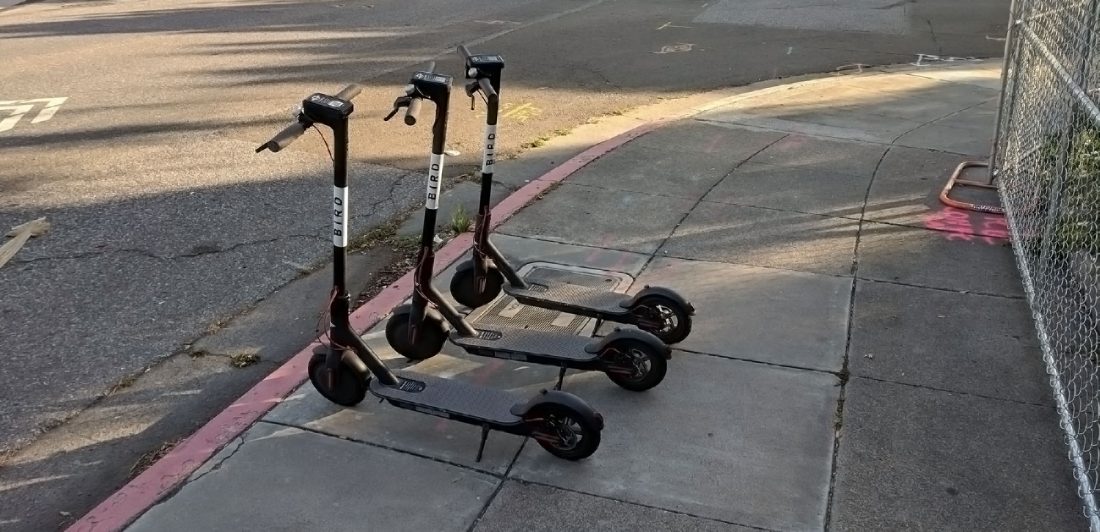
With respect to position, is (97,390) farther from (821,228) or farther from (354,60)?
(354,60)

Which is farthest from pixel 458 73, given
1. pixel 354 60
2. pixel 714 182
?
pixel 714 182

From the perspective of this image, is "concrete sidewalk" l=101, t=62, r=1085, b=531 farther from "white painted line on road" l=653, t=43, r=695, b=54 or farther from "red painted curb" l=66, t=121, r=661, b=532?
"white painted line on road" l=653, t=43, r=695, b=54

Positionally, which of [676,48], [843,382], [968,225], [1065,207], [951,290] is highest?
[676,48]

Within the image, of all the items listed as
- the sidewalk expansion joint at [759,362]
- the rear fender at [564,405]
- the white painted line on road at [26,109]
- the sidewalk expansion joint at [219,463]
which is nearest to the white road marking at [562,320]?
the sidewalk expansion joint at [759,362]

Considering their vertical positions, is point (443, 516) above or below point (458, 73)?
below

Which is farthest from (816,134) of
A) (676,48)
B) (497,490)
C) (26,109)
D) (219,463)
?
(26,109)

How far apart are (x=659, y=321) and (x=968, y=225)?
9.73 feet

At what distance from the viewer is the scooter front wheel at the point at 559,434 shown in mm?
3791

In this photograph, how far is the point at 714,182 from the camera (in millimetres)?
7414

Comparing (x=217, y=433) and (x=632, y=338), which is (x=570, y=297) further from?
(x=217, y=433)

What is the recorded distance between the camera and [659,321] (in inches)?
187

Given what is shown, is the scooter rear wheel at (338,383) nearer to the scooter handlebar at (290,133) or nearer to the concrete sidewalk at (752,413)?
the concrete sidewalk at (752,413)

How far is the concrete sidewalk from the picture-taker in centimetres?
361

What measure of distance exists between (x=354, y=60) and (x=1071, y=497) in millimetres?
10480
